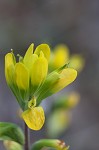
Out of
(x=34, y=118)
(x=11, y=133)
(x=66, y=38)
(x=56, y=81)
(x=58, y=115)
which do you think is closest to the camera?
(x=34, y=118)

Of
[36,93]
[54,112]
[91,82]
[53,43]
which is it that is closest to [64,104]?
[54,112]

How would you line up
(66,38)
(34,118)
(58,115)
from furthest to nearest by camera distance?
(66,38)
(58,115)
(34,118)

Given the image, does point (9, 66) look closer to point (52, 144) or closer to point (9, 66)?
point (9, 66)

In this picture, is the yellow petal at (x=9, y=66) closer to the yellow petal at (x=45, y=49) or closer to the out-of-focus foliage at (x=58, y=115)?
the yellow petal at (x=45, y=49)

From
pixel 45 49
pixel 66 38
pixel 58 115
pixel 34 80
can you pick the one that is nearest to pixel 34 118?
pixel 34 80

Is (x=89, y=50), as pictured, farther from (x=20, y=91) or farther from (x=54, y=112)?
(x=20, y=91)

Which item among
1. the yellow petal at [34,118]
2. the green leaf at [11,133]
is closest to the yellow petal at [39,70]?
the yellow petal at [34,118]
